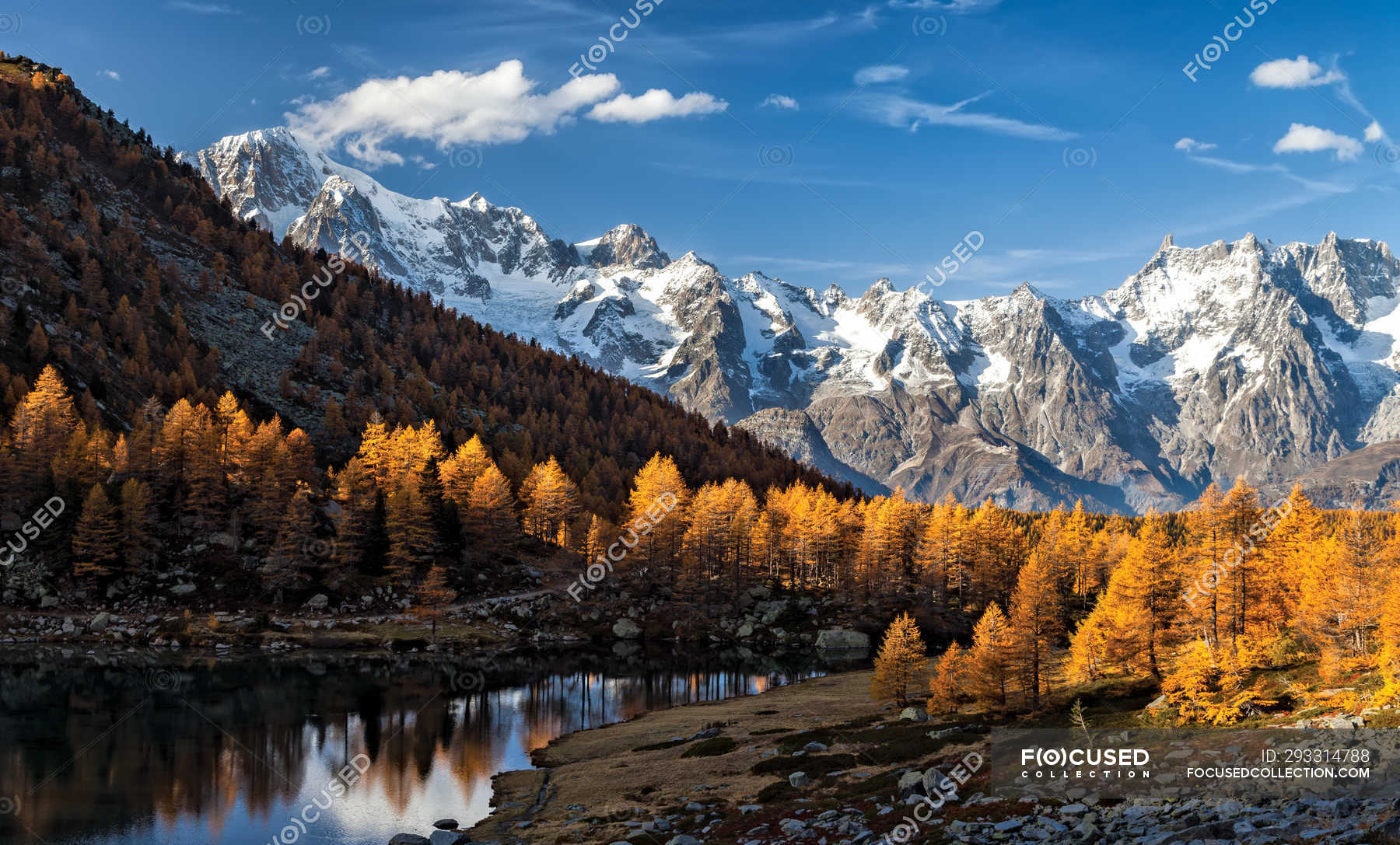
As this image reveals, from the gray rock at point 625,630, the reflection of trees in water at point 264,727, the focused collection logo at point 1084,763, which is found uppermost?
the focused collection logo at point 1084,763

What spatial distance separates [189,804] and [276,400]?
403ft

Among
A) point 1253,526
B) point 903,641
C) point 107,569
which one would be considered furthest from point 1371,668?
point 107,569

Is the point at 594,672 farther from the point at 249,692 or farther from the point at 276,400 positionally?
the point at 276,400

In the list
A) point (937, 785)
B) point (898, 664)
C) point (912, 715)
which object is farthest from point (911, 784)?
point (898, 664)

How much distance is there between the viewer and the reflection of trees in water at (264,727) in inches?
1756

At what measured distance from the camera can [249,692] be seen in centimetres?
7125

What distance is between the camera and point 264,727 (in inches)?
2384

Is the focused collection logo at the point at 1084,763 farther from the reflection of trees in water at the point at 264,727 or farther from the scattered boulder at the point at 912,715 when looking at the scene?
the reflection of trees in water at the point at 264,727

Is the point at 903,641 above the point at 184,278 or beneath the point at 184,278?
beneath

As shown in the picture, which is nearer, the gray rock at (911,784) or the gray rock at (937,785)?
the gray rock at (937,785)

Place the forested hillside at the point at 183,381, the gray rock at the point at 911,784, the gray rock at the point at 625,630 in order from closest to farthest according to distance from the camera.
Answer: the gray rock at the point at 911,784
the forested hillside at the point at 183,381
the gray rock at the point at 625,630

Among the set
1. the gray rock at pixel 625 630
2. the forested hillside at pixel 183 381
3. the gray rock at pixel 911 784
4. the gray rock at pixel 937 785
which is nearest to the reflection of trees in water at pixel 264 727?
the gray rock at pixel 625 630

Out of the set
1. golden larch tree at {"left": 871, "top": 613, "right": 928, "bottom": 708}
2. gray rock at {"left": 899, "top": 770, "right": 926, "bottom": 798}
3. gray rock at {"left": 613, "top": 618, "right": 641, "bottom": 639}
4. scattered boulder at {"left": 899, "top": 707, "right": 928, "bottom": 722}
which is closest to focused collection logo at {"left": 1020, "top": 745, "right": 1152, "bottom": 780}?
gray rock at {"left": 899, "top": 770, "right": 926, "bottom": 798}

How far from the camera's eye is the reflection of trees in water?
4459 cm
